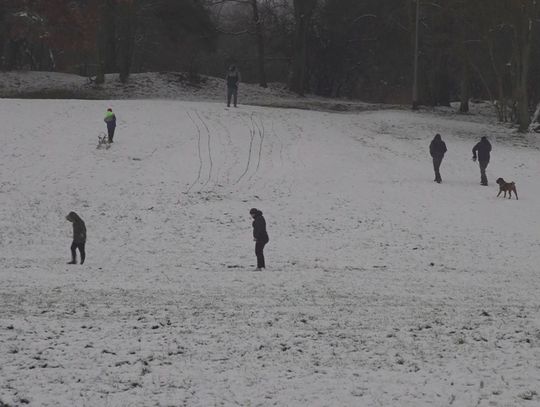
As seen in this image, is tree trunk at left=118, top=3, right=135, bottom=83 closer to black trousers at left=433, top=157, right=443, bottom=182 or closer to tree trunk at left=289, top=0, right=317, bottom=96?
tree trunk at left=289, top=0, right=317, bottom=96

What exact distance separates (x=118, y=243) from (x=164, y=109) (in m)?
18.5

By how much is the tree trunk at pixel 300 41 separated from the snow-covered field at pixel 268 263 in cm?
1556

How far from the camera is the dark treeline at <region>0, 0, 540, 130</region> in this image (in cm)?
4300

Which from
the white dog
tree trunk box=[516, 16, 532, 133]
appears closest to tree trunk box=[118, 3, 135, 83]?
the white dog

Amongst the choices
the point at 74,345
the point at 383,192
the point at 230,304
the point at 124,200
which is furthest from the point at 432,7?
the point at 74,345

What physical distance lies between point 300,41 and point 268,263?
39.5 m

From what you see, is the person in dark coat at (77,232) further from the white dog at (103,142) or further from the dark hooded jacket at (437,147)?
the dark hooded jacket at (437,147)

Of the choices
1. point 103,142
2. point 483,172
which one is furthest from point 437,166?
point 103,142

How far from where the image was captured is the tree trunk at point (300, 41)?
5425cm

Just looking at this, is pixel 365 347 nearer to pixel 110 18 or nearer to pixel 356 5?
pixel 110 18

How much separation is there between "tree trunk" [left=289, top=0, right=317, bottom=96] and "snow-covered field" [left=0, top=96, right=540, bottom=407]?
15.6 m

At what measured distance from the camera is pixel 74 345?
10.2 meters

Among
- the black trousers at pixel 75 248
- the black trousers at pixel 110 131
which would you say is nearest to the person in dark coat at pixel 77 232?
the black trousers at pixel 75 248

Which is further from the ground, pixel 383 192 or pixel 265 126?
pixel 265 126
